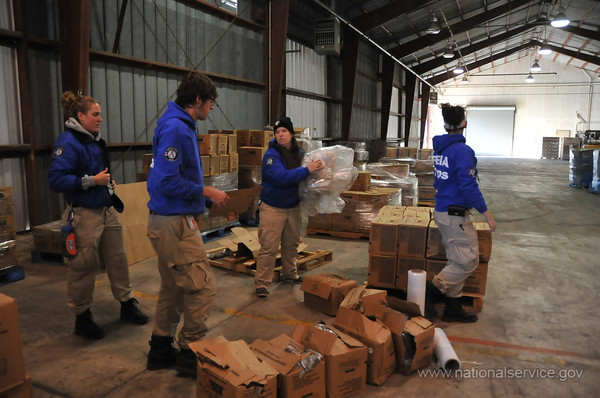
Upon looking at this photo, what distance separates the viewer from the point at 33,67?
20.2 feet

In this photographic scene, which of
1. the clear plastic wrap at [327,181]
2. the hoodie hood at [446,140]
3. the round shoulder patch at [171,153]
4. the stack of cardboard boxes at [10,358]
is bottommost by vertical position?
the stack of cardboard boxes at [10,358]

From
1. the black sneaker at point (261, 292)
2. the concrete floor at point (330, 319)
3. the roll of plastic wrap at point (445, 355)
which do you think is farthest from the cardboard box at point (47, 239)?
the roll of plastic wrap at point (445, 355)

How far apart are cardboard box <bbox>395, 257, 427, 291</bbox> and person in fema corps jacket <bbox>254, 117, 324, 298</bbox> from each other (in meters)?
1.11

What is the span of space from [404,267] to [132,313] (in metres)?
2.55

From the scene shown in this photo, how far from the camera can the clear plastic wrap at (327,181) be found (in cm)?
466

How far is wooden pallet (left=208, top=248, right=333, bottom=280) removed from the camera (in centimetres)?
545

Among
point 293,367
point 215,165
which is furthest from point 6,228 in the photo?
point 293,367

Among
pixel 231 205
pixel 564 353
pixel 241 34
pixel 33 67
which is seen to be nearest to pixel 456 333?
pixel 564 353

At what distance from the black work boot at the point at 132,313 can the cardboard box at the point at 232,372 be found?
4.40ft

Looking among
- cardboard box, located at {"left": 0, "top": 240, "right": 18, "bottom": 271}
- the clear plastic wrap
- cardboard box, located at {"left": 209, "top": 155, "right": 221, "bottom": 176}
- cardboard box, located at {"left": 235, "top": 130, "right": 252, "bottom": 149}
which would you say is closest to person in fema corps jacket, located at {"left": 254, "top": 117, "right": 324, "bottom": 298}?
the clear plastic wrap

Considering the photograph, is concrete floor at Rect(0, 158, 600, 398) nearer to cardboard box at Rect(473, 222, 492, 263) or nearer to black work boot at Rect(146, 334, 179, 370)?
black work boot at Rect(146, 334, 179, 370)

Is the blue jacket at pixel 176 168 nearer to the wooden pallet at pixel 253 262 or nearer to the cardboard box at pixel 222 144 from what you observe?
the wooden pallet at pixel 253 262

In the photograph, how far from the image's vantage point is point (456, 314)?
4055 mm

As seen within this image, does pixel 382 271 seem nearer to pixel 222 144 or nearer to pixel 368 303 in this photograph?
pixel 368 303
